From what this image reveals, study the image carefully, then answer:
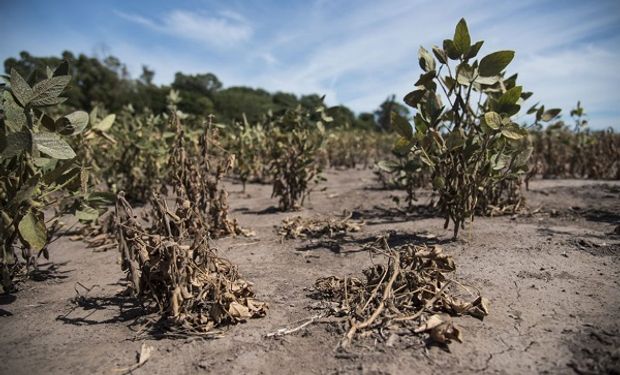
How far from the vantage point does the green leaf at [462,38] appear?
2557 mm

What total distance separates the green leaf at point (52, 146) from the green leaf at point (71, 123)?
0.35 m

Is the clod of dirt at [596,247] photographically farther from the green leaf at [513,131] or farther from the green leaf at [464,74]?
the green leaf at [464,74]

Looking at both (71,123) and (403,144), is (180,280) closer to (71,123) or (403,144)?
(71,123)

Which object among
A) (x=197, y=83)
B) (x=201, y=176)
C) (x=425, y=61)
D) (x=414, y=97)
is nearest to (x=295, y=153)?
(x=201, y=176)

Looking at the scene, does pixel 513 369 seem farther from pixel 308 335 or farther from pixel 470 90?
pixel 470 90

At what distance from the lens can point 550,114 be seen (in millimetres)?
3537

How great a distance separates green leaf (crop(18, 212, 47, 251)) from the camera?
1884 millimetres

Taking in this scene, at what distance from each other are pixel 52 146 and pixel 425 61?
7.84ft

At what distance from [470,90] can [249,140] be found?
4709mm

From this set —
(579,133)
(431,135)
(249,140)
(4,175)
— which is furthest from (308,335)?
(579,133)

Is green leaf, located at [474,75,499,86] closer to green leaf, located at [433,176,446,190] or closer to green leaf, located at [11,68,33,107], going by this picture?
green leaf, located at [433,176,446,190]

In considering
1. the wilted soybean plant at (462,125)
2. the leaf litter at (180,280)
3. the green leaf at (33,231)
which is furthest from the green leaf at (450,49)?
the green leaf at (33,231)

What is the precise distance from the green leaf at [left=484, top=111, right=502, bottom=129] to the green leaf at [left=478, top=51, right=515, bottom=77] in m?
0.34

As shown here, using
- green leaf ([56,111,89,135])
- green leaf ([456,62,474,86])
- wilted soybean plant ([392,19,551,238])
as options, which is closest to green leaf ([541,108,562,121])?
wilted soybean plant ([392,19,551,238])
